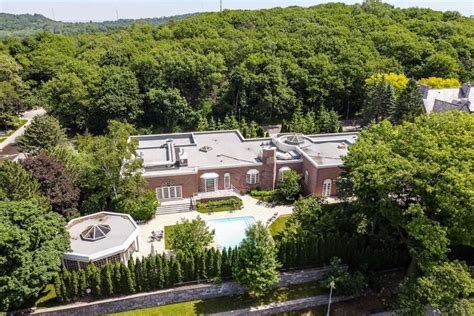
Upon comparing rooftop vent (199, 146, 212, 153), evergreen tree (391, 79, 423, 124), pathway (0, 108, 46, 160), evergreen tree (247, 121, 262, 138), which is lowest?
pathway (0, 108, 46, 160)

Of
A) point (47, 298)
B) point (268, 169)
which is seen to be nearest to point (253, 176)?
point (268, 169)

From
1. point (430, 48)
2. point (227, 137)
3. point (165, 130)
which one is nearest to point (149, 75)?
point (165, 130)

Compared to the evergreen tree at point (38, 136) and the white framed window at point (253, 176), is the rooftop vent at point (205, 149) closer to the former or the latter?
the white framed window at point (253, 176)

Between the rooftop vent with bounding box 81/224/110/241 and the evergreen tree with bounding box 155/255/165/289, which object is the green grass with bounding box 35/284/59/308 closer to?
the rooftop vent with bounding box 81/224/110/241

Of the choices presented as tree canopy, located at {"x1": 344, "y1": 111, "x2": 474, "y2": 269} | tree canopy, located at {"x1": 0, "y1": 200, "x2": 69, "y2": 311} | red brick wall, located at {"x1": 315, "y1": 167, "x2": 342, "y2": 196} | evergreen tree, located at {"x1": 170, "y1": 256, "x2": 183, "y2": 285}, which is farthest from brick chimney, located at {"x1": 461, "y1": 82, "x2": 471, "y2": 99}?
tree canopy, located at {"x1": 0, "y1": 200, "x2": 69, "y2": 311}

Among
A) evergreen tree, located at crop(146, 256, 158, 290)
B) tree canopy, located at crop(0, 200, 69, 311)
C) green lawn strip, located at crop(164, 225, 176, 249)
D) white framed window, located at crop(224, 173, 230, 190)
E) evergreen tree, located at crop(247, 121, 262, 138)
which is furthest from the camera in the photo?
evergreen tree, located at crop(247, 121, 262, 138)
